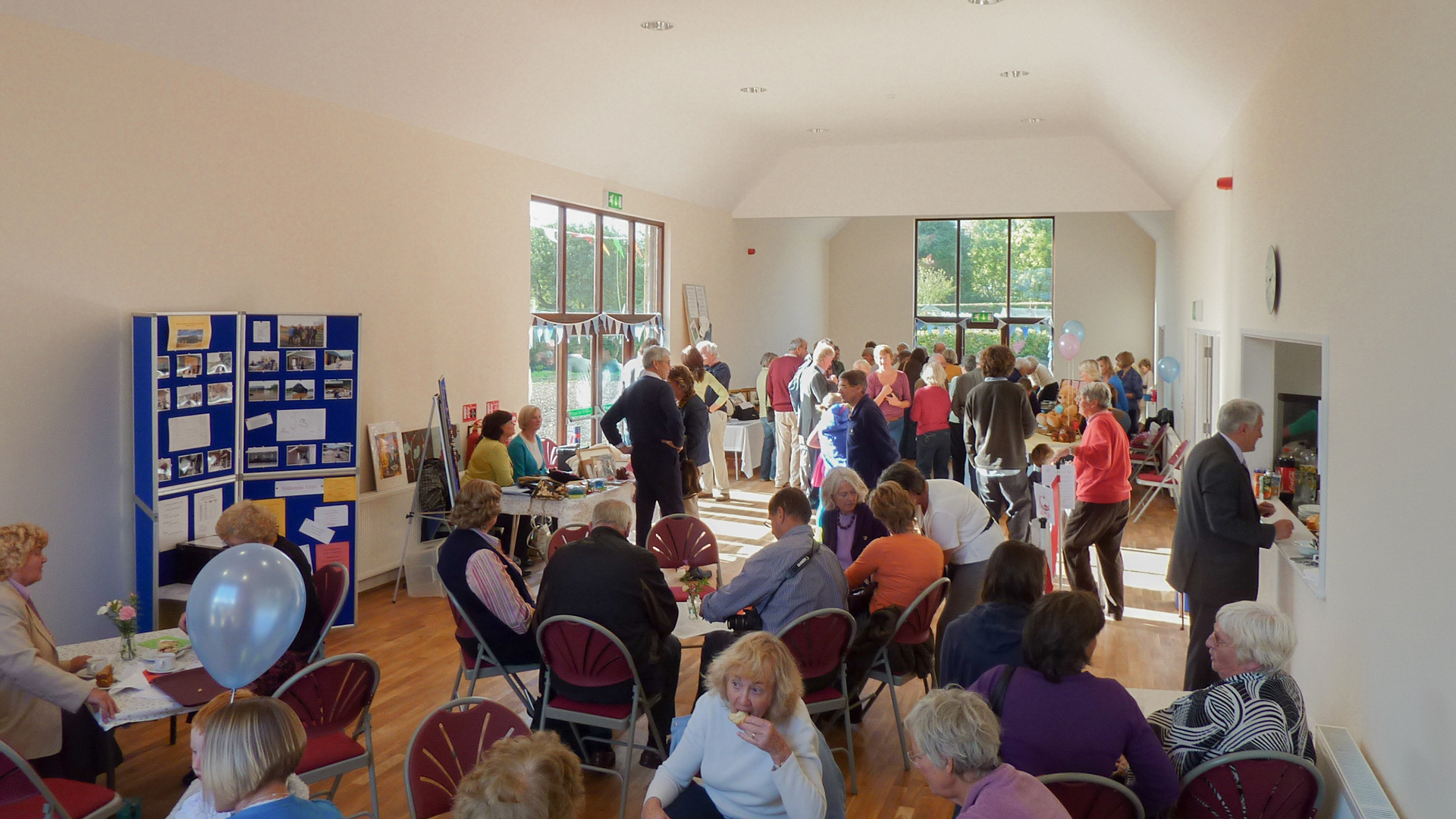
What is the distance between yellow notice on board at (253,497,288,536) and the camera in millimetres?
5898

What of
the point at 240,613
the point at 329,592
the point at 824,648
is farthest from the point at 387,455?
the point at 824,648

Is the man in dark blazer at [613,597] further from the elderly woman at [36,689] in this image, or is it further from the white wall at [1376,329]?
the white wall at [1376,329]

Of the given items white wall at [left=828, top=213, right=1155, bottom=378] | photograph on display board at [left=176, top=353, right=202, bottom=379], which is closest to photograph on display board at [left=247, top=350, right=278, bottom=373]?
photograph on display board at [left=176, top=353, right=202, bottom=379]

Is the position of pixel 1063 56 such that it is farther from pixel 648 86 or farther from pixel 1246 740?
pixel 1246 740

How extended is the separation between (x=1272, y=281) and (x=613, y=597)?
11.2ft

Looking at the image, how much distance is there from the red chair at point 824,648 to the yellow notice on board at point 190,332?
351cm

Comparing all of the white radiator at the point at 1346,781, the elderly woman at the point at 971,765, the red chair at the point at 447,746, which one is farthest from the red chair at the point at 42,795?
the white radiator at the point at 1346,781

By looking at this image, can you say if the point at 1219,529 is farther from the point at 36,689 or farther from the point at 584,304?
the point at 584,304

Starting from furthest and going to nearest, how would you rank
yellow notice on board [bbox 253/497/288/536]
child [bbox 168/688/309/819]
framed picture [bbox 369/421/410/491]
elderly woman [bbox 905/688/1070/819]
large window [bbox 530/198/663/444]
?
large window [bbox 530/198/663/444] → framed picture [bbox 369/421/410/491] → yellow notice on board [bbox 253/497/288/536] → child [bbox 168/688/309/819] → elderly woman [bbox 905/688/1070/819]

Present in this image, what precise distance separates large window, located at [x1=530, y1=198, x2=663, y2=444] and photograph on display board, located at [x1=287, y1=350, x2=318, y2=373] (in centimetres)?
306

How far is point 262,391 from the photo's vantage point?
231 inches

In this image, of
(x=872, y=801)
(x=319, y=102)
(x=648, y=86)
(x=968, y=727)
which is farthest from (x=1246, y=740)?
(x=648, y=86)

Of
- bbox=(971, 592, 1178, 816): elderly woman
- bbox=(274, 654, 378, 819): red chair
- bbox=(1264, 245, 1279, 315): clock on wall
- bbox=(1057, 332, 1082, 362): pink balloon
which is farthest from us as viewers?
bbox=(1057, 332, 1082, 362): pink balloon

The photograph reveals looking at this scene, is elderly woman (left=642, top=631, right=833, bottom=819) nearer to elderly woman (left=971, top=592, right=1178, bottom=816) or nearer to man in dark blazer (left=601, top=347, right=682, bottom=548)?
elderly woman (left=971, top=592, right=1178, bottom=816)
